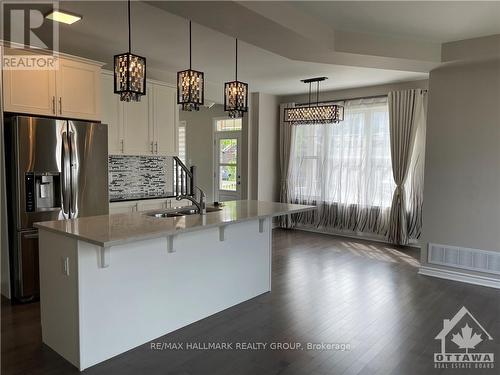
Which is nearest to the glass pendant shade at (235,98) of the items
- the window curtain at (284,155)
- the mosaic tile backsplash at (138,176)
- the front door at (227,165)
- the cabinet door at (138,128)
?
the cabinet door at (138,128)

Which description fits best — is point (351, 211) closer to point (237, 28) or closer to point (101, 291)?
point (237, 28)

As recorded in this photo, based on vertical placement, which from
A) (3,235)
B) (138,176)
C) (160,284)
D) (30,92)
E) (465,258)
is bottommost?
(465,258)

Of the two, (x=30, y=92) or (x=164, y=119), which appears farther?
(x=164, y=119)

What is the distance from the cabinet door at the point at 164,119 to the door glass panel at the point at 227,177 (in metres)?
2.84

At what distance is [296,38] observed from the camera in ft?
10.6

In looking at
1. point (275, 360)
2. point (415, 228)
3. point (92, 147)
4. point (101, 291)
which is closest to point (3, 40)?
point (92, 147)

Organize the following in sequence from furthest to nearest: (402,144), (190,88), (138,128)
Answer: (402,144) < (138,128) < (190,88)

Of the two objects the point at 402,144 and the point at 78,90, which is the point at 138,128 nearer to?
the point at 78,90

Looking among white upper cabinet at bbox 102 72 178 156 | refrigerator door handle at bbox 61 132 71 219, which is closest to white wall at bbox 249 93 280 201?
white upper cabinet at bbox 102 72 178 156

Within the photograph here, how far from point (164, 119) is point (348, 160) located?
3.34 metres

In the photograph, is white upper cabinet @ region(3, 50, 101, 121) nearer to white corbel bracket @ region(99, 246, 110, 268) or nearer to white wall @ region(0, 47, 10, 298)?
white wall @ region(0, 47, 10, 298)

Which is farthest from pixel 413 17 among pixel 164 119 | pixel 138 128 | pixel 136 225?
pixel 138 128

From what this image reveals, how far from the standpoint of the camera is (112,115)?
14.8 ft

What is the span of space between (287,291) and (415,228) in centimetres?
310
